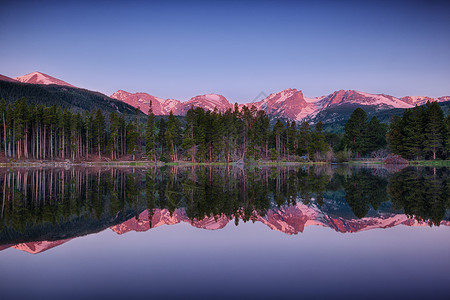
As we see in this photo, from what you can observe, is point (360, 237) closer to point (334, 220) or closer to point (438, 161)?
point (334, 220)

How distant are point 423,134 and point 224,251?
79712mm

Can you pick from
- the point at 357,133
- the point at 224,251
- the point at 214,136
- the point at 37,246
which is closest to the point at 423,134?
the point at 357,133

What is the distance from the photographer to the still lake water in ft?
19.5

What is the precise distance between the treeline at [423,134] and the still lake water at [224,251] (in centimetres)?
6868

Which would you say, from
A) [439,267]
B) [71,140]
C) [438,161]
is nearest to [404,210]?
[439,267]

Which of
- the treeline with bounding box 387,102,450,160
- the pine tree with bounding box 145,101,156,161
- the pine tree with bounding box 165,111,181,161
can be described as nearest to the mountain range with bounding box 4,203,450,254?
the pine tree with bounding box 165,111,181,161

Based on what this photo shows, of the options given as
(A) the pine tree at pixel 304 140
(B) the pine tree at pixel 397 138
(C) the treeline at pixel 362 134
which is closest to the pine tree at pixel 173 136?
(A) the pine tree at pixel 304 140

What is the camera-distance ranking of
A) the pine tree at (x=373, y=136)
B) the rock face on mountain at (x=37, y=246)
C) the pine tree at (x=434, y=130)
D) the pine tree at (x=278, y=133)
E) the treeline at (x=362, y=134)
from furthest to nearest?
the pine tree at (x=373, y=136) → the treeline at (x=362, y=134) → the pine tree at (x=278, y=133) → the pine tree at (x=434, y=130) → the rock face on mountain at (x=37, y=246)

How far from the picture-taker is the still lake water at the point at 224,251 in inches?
235

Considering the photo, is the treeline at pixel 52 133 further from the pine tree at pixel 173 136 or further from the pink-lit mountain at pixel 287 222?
the pink-lit mountain at pixel 287 222

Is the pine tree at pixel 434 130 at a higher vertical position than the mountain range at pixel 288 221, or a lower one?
higher

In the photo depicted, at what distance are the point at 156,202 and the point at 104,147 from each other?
87029 millimetres

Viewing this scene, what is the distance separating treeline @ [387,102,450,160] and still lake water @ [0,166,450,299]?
68677 mm

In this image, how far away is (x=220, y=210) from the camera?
43.5ft
